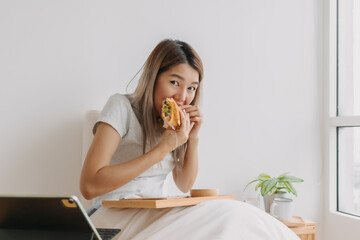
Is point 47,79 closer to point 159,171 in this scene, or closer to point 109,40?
point 109,40

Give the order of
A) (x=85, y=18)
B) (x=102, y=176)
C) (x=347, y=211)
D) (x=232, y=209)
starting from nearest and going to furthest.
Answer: (x=232, y=209) < (x=102, y=176) < (x=85, y=18) < (x=347, y=211)

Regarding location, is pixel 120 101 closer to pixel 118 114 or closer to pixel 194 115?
pixel 118 114

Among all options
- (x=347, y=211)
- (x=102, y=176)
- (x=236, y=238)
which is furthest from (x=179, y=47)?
(x=347, y=211)

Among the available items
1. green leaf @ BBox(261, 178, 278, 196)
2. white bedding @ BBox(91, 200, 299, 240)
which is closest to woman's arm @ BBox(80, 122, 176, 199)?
white bedding @ BBox(91, 200, 299, 240)

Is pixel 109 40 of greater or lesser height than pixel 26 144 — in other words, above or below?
above

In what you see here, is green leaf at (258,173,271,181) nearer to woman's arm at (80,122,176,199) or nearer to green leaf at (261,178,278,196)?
green leaf at (261,178,278,196)

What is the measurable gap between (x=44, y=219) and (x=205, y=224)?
1.38 ft

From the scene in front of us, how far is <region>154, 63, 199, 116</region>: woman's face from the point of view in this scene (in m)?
1.78

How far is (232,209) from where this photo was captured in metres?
1.16

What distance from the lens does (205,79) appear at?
2.50 metres

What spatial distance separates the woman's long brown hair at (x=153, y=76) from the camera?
177cm

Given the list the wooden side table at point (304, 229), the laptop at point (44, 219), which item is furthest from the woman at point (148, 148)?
the wooden side table at point (304, 229)

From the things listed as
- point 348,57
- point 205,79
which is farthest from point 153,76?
point 348,57

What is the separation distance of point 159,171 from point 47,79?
82 cm
